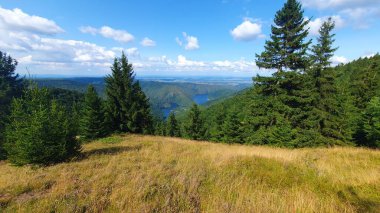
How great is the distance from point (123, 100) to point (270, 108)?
17626 mm

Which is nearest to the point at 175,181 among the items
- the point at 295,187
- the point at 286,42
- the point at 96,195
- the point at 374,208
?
the point at 96,195

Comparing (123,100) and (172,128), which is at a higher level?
(123,100)

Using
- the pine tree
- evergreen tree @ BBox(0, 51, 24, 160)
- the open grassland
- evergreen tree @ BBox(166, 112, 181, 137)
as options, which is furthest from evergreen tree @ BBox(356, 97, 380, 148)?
evergreen tree @ BBox(0, 51, 24, 160)

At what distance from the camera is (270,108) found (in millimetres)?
19188

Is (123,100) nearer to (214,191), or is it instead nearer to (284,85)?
(284,85)

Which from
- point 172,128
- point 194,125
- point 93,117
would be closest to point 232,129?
point 194,125

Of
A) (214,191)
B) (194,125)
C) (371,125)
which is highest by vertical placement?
(214,191)

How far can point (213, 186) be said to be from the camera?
479cm

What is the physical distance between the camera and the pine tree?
83.8ft

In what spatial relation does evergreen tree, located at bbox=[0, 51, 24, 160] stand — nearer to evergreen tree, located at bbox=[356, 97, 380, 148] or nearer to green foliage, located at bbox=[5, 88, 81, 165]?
green foliage, located at bbox=[5, 88, 81, 165]

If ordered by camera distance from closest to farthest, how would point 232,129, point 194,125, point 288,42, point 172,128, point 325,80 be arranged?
point 288,42, point 325,80, point 232,129, point 194,125, point 172,128

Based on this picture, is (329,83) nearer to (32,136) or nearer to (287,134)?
(287,134)

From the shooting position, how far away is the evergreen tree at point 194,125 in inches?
1684

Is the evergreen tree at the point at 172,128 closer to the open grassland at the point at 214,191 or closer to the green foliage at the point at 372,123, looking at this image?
the green foliage at the point at 372,123
